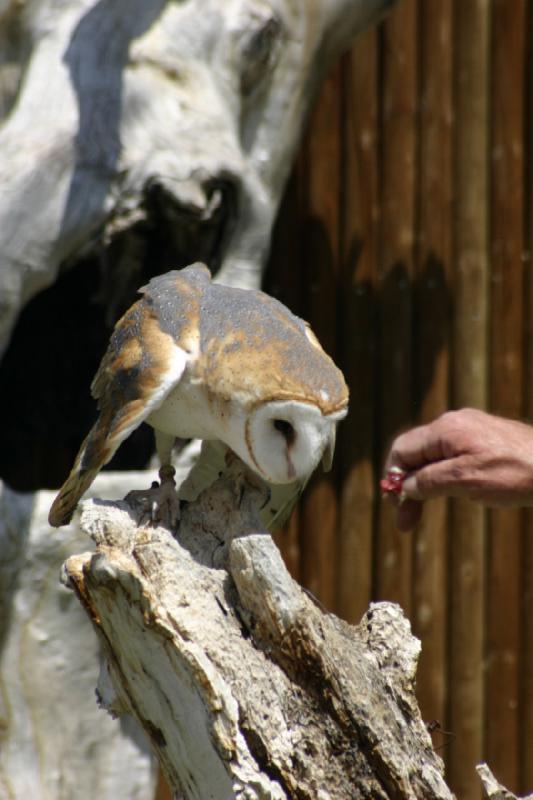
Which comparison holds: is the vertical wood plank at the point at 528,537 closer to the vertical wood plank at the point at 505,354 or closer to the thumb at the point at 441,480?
the vertical wood plank at the point at 505,354

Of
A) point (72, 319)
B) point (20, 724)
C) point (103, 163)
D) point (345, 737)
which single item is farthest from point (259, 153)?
point (345, 737)

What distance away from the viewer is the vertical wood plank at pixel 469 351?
3.74m

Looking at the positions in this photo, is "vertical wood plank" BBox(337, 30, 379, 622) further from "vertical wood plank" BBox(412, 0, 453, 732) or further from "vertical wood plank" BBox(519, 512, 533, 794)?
"vertical wood plank" BBox(519, 512, 533, 794)

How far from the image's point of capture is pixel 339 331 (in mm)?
3803

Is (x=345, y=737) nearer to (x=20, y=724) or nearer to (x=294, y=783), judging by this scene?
(x=294, y=783)

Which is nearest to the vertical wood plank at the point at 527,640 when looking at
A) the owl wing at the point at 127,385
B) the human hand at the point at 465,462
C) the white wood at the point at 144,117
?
the white wood at the point at 144,117

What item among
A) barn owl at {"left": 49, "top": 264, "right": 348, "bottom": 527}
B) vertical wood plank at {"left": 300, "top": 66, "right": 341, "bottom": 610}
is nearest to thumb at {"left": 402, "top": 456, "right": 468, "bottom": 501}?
barn owl at {"left": 49, "top": 264, "right": 348, "bottom": 527}

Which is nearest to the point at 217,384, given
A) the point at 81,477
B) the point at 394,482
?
the point at 81,477

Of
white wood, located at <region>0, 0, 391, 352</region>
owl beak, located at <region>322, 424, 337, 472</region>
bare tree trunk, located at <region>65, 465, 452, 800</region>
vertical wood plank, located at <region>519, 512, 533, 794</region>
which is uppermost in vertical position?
white wood, located at <region>0, 0, 391, 352</region>

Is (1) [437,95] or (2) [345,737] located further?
(1) [437,95]

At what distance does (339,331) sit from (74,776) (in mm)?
1620

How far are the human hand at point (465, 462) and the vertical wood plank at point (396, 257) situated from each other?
1.43 m

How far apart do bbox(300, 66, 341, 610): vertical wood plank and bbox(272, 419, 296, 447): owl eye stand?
1928mm

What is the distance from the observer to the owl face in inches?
69.4
